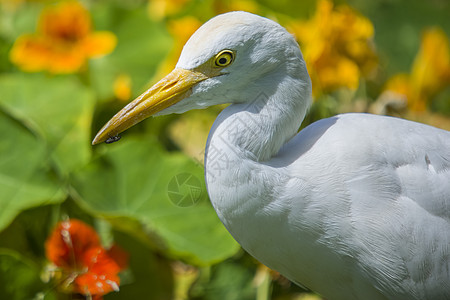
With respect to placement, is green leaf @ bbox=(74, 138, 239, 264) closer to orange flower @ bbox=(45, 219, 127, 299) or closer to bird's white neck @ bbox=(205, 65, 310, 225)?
orange flower @ bbox=(45, 219, 127, 299)

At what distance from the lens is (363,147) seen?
1.01 m

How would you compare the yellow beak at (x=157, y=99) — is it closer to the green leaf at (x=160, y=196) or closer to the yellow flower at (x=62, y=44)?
the green leaf at (x=160, y=196)

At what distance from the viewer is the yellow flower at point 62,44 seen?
5.96 ft

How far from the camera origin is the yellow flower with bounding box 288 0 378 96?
172 centimetres

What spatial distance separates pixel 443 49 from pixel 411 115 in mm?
291

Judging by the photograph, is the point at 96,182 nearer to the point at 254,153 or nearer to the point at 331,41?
the point at 254,153

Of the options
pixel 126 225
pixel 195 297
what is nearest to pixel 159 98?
pixel 126 225

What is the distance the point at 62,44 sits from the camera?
6.14ft

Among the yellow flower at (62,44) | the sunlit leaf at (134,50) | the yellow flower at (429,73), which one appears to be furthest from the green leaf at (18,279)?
the yellow flower at (429,73)

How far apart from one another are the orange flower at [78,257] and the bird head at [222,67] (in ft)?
1.31

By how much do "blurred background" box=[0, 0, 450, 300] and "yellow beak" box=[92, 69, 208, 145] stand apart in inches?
14.5

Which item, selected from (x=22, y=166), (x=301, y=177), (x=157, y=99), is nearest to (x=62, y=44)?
(x=22, y=166)

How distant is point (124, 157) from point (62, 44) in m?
0.59

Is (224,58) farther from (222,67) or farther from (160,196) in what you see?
(160,196)
